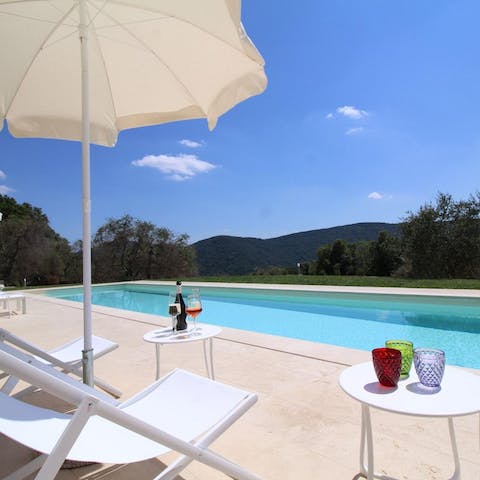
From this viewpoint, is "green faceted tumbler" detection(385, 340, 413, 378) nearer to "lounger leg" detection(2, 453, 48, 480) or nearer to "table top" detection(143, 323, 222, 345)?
"table top" detection(143, 323, 222, 345)

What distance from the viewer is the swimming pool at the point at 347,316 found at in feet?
19.2

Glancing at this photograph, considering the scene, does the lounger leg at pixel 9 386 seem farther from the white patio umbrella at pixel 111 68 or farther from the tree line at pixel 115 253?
the tree line at pixel 115 253

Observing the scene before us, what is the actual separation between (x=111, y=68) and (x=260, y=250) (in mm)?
40046

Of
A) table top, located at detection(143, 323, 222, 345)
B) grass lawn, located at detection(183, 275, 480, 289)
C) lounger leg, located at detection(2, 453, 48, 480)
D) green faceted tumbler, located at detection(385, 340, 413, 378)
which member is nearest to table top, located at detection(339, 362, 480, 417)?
green faceted tumbler, located at detection(385, 340, 413, 378)

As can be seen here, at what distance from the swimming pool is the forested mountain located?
27.1 m

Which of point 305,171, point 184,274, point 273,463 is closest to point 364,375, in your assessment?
point 273,463

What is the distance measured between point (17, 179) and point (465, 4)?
2310cm

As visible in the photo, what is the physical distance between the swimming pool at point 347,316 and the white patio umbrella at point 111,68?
422 centimetres

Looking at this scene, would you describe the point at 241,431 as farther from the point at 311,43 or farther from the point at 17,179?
the point at 17,179

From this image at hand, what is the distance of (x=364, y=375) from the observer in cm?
135

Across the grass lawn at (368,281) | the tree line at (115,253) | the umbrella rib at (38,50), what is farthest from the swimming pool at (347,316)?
the tree line at (115,253)

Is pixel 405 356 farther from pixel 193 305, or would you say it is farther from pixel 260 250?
pixel 260 250

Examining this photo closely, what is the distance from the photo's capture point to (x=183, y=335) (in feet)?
7.48

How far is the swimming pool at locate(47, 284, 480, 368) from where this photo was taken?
5.86 m
